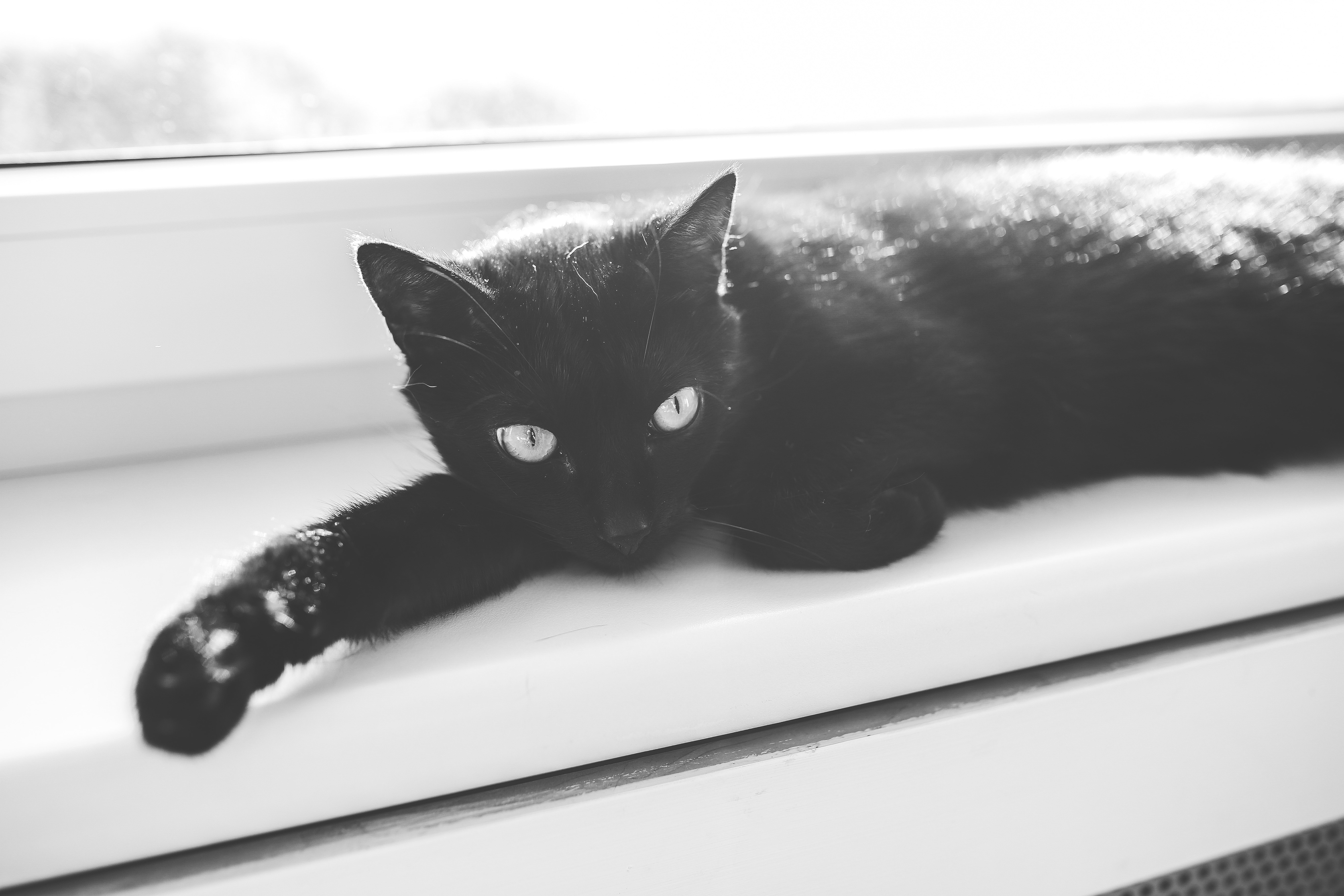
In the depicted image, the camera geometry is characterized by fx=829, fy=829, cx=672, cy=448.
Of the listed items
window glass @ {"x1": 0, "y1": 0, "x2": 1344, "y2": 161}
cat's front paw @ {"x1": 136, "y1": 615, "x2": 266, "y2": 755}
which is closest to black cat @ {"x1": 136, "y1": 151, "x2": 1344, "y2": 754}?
cat's front paw @ {"x1": 136, "y1": 615, "x2": 266, "y2": 755}

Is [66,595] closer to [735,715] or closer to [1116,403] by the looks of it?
[735,715]

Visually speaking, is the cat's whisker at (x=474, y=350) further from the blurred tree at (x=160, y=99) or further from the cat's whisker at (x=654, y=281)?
the blurred tree at (x=160, y=99)

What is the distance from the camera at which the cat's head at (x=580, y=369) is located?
1.89 feet

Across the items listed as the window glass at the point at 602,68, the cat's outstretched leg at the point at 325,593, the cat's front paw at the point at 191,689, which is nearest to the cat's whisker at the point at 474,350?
the cat's outstretched leg at the point at 325,593

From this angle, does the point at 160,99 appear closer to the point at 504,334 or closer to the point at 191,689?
the point at 504,334

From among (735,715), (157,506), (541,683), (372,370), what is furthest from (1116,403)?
(157,506)

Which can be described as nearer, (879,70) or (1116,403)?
(1116,403)

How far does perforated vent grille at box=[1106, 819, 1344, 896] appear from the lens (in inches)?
27.7

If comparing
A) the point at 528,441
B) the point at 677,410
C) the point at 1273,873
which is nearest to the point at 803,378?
the point at 677,410

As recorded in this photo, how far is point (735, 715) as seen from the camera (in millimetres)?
525

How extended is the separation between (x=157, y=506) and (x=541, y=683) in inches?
17.4

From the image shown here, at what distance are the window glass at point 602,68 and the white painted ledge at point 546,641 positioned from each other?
1.27ft

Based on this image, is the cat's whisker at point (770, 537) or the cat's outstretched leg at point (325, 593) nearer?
the cat's outstretched leg at point (325, 593)

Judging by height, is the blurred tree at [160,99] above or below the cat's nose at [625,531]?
above
